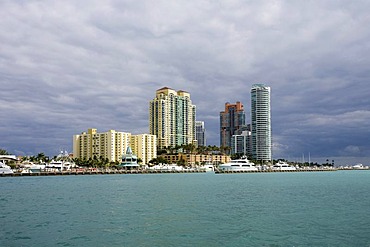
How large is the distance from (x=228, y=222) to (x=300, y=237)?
8509 millimetres

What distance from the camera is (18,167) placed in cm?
18962

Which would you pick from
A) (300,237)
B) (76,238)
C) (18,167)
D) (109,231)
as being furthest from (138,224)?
(18,167)

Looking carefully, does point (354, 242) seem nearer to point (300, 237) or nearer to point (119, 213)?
point (300, 237)

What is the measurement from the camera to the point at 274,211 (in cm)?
4791

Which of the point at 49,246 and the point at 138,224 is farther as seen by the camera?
the point at 138,224

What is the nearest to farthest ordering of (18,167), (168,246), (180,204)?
(168,246) < (180,204) < (18,167)

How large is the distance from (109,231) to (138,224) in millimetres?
3937

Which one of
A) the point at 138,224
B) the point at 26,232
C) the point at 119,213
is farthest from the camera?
the point at 119,213

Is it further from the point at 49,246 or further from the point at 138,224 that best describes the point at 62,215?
the point at 49,246

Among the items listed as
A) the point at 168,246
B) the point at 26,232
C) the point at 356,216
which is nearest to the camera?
the point at 168,246

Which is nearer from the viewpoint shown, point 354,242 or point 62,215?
point 354,242

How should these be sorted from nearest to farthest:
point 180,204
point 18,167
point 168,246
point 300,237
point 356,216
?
point 168,246, point 300,237, point 356,216, point 180,204, point 18,167

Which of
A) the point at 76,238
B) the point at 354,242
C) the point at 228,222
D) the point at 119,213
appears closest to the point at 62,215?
the point at 119,213

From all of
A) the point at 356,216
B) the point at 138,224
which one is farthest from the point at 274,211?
the point at 138,224
